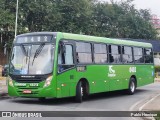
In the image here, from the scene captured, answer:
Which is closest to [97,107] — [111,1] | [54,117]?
[54,117]

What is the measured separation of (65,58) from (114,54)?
16.7 ft

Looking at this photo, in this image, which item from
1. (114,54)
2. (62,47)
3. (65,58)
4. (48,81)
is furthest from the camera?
(114,54)

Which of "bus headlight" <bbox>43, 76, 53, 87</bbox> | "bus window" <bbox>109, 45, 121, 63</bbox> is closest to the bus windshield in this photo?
"bus headlight" <bbox>43, 76, 53, 87</bbox>

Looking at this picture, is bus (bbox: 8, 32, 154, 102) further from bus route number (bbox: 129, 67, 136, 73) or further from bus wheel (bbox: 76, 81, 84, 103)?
bus route number (bbox: 129, 67, 136, 73)

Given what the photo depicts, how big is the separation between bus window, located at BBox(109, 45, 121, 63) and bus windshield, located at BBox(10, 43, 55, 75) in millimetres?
5221

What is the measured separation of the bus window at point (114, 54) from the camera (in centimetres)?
2151

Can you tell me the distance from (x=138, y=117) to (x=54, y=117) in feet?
9.21

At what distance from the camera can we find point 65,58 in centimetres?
1741

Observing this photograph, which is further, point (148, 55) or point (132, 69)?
point (148, 55)

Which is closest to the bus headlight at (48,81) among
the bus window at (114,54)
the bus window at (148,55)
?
the bus window at (114,54)

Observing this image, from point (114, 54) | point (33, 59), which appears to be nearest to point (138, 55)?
point (114, 54)

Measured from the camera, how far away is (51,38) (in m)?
17.2

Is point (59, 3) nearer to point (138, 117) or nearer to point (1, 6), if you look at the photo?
point (1, 6)

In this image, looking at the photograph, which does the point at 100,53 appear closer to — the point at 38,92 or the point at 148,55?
the point at 38,92
